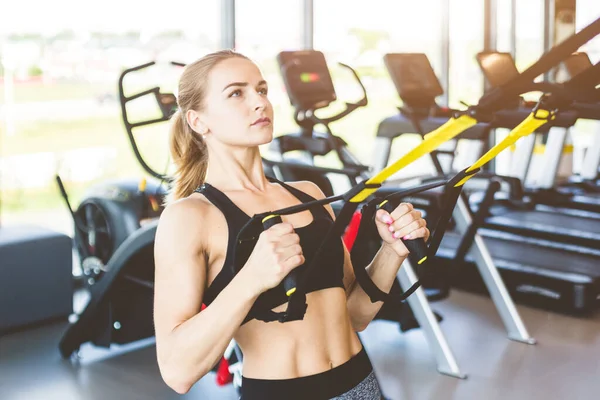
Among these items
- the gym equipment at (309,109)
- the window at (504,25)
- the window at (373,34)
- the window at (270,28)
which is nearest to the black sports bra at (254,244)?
the gym equipment at (309,109)

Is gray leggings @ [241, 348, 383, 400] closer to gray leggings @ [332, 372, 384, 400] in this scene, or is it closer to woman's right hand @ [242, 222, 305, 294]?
gray leggings @ [332, 372, 384, 400]

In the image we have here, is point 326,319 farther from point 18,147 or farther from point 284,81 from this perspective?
point 18,147

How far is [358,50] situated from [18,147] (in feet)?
10.9

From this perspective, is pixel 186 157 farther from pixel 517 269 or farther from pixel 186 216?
pixel 517 269

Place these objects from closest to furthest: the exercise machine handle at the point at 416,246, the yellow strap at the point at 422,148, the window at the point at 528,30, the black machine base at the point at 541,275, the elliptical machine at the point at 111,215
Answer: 1. the yellow strap at the point at 422,148
2. the exercise machine handle at the point at 416,246
3. the elliptical machine at the point at 111,215
4. the black machine base at the point at 541,275
5. the window at the point at 528,30

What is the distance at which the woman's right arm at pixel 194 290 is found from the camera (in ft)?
4.60

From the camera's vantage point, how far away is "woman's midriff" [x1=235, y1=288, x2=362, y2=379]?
1655 millimetres

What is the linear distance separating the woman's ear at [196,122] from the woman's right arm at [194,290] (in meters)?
0.20

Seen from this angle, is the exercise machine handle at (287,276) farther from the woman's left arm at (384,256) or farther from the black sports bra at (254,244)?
the woman's left arm at (384,256)

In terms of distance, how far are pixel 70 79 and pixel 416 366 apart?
9.83ft

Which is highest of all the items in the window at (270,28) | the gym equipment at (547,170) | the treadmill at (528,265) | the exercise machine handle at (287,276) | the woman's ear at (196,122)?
the window at (270,28)

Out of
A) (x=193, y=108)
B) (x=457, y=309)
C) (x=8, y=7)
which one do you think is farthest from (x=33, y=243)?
(x=193, y=108)

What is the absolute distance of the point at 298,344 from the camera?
1666 mm

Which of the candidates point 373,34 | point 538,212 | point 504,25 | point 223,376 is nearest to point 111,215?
point 223,376
